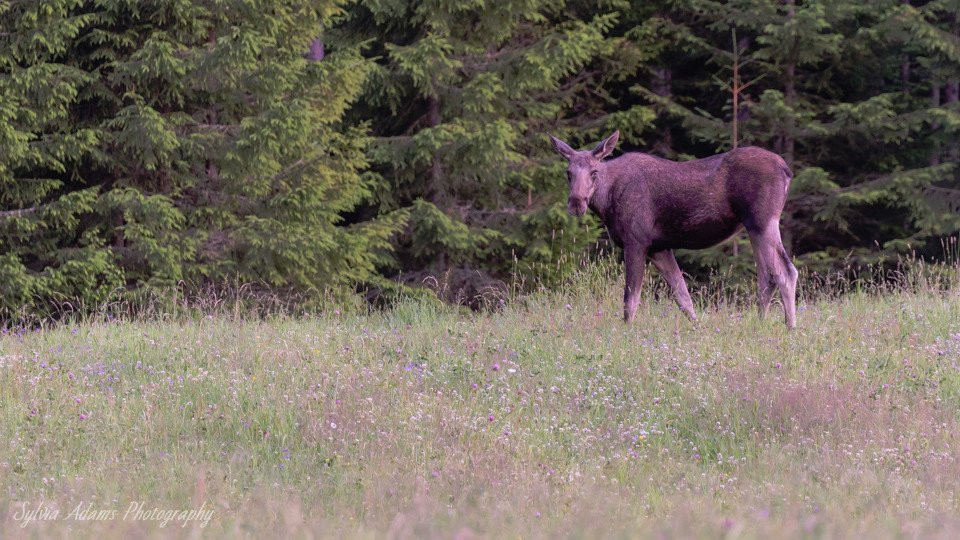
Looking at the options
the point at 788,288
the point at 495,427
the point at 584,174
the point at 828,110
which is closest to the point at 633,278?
the point at 584,174

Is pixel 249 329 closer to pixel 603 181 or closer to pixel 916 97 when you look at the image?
pixel 603 181

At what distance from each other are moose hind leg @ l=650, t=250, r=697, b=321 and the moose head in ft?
3.17

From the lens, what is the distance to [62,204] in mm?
14375

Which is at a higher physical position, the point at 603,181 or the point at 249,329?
the point at 603,181

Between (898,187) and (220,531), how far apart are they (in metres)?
16.6

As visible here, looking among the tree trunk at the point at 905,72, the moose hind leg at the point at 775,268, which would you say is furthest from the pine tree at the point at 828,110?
the moose hind leg at the point at 775,268

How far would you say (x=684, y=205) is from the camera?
10.6 m

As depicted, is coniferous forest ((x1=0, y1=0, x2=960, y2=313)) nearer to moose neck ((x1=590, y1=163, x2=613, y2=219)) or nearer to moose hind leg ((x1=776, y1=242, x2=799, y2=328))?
moose neck ((x1=590, y1=163, x2=613, y2=219))

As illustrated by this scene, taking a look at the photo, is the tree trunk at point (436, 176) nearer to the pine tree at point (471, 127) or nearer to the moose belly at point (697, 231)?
the pine tree at point (471, 127)

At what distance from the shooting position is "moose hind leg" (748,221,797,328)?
1031 cm

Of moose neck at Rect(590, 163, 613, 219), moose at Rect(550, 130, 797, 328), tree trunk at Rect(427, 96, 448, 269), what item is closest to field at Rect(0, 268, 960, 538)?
moose at Rect(550, 130, 797, 328)

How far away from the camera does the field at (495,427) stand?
17.7ft

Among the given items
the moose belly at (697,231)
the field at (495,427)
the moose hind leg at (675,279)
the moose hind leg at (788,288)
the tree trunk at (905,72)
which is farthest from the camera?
the tree trunk at (905,72)

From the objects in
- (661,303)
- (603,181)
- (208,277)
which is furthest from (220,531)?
(208,277)
